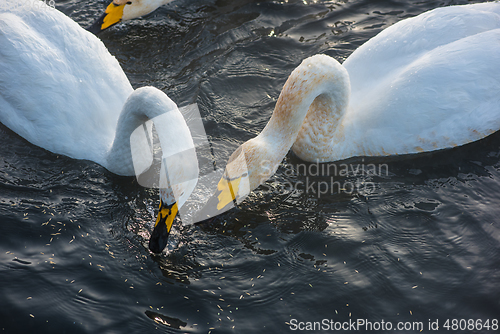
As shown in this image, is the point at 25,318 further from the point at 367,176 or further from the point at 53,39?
the point at 367,176

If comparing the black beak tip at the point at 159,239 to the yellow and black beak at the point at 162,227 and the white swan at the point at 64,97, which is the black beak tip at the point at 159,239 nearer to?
the yellow and black beak at the point at 162,227

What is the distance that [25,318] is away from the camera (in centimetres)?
351

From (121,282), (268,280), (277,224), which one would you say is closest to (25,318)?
(121,282)

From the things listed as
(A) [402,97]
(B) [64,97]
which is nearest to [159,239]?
(B) [64,97]

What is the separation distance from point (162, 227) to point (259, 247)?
3.22 ft

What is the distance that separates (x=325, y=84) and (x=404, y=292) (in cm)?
218

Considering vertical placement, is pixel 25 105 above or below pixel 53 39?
below

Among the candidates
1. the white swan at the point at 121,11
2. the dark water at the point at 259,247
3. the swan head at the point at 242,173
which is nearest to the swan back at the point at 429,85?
the dark water at the point at 259,247

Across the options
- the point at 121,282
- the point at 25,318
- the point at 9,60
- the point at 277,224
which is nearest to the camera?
the point at 25,318

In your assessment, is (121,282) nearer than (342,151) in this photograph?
Yes

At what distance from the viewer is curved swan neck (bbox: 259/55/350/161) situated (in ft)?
14.5

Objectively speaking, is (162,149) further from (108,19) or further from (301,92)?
(108,19)

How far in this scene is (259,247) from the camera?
4.14 m

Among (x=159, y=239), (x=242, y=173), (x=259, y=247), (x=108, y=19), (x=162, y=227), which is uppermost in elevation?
(x=108, y=19)
